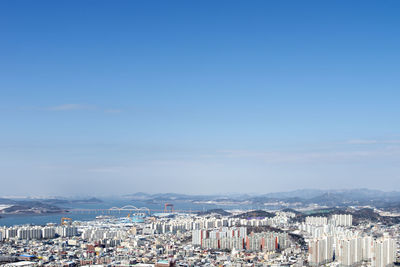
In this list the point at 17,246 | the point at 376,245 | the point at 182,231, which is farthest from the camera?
the point at 182,231

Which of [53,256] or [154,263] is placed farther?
[53,256]

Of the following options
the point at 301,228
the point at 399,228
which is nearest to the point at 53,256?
the point at 301,228

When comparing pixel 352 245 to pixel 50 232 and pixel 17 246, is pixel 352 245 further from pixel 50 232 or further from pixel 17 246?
pixel 50 232

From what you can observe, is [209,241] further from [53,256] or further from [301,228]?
[301,228]

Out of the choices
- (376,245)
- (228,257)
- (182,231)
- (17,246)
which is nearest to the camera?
(376,245)

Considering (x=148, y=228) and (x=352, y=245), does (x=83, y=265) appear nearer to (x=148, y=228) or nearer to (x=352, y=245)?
(x=352, y=245)

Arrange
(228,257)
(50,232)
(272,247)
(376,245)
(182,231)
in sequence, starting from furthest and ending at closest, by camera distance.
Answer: (182,231) < (50,232) < (272,247) < (228,257) < (376,245)

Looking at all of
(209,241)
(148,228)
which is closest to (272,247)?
(209,241)

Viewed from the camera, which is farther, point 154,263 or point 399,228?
point 399,228
